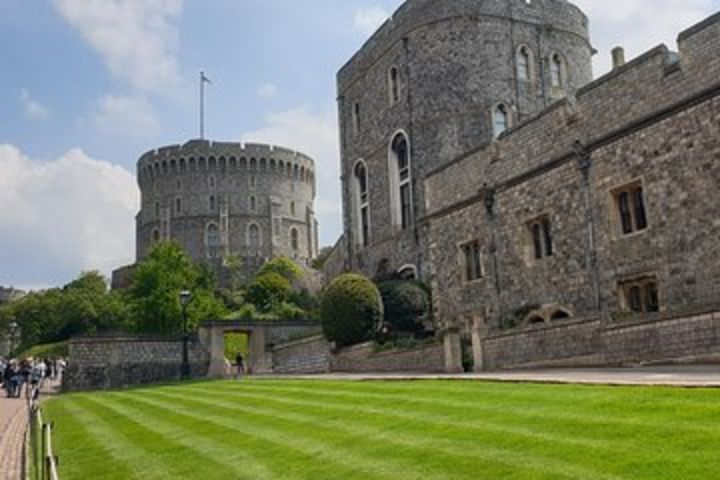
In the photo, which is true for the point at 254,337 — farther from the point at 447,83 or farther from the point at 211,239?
the point at 211,239

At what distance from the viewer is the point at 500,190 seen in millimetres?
23938

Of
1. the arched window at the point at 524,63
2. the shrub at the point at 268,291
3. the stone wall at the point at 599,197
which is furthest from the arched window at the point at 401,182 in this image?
the shrub at the point at 268,291

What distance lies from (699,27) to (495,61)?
16.4m

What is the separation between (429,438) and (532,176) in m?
15.4

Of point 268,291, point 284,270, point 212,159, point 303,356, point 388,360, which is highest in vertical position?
point 212,159

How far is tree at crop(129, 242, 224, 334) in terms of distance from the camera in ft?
145

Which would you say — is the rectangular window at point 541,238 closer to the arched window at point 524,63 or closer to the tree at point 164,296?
the arched window at point 524,63

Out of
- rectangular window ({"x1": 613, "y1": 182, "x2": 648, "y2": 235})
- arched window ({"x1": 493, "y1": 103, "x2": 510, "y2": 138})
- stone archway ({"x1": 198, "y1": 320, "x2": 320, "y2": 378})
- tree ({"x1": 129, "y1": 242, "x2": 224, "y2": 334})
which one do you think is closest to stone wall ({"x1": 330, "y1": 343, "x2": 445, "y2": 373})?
rectangular window ({"x1": 613, "y1": 182, "x2": 648, "y2": 235})

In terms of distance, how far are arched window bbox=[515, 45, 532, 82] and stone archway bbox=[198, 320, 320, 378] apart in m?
14.8

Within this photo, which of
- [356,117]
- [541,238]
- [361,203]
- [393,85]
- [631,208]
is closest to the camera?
[631,208]

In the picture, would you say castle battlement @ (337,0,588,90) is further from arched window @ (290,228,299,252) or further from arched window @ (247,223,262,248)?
arched window @ (290,228,299,252)

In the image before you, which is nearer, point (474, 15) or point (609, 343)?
point (609, 343)

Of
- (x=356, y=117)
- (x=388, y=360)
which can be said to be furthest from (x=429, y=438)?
(x=356, y=117)

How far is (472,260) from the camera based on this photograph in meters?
25.6
